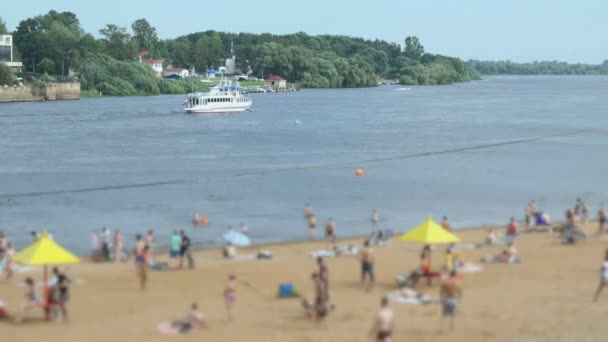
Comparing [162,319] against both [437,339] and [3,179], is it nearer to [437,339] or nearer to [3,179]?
[437,339]

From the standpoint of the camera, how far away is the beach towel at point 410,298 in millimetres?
21938

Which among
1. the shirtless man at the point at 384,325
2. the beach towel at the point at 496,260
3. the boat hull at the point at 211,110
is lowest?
the boat hull at the point at 211,110

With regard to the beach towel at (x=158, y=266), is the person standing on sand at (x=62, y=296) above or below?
above

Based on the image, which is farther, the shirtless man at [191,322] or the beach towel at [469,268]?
the beach towel at [469,268]

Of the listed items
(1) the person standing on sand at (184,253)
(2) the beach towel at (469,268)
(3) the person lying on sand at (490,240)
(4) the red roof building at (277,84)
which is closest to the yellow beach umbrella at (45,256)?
(1) the person standing on sand at (184,253)

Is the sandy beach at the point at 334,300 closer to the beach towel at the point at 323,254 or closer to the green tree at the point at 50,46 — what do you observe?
the beach towel at the point at 323,254

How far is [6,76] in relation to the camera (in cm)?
14225

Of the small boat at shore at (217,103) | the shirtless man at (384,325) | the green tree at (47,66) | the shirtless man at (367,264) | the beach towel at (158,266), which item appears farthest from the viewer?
the green tree at (47,66)

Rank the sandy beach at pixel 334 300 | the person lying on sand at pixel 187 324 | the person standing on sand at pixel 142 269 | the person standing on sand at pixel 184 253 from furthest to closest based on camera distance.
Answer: the person standing on sand at pixel 184 253, the person standing on sand at pixel 142 269, the person lying on sand at pixel 187 324, the sandy beach at pixel 334 300

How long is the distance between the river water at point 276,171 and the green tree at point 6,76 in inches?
1193

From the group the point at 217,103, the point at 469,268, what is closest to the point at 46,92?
the point at 217,103

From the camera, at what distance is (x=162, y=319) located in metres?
20.8

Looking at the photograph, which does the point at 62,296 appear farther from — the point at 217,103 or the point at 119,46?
the point at 119,46

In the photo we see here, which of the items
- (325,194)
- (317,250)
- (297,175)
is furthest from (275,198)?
(317,250)
